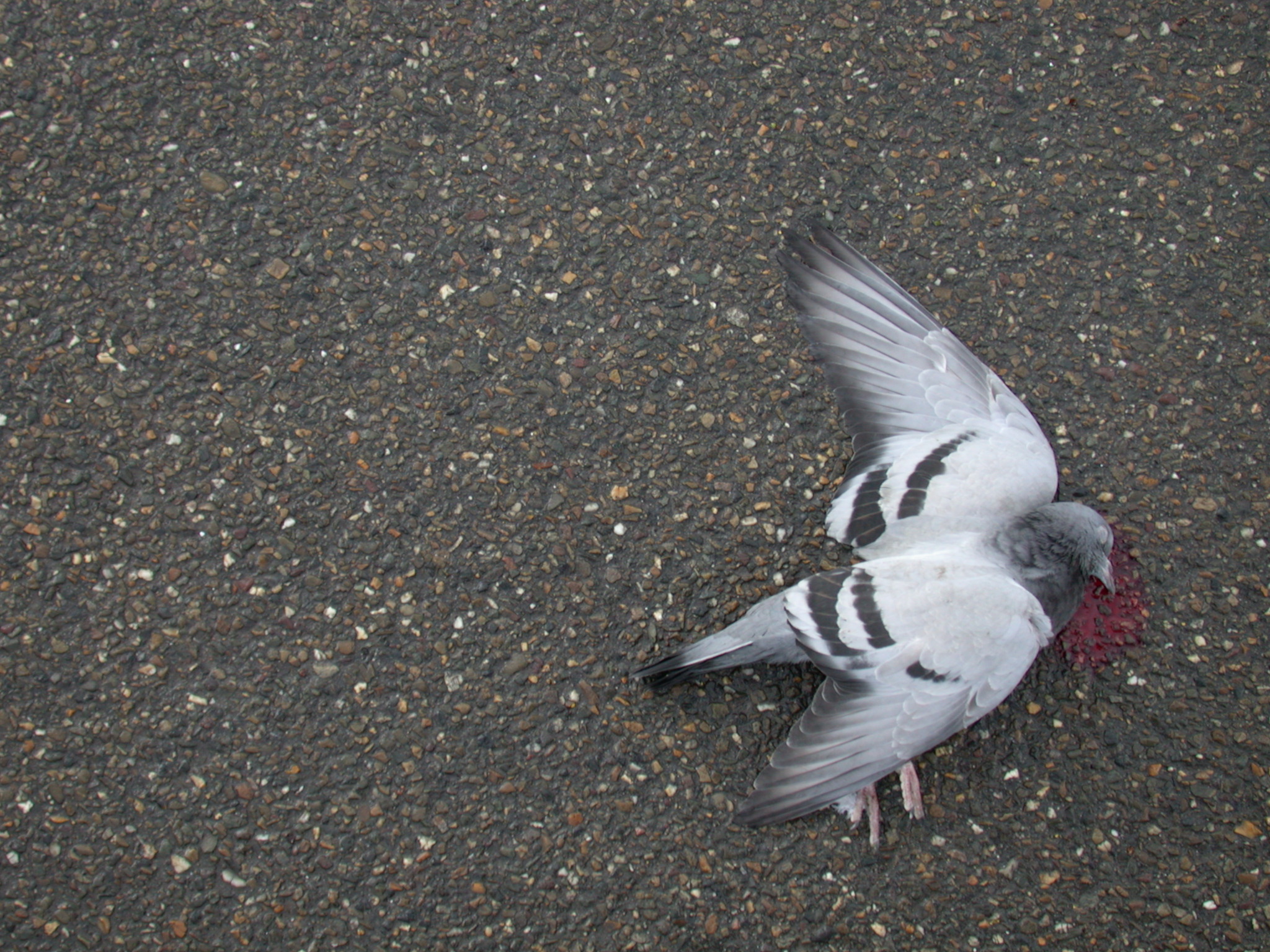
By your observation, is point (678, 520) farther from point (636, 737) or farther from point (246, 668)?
point (246, 668)

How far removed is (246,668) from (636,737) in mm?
1385

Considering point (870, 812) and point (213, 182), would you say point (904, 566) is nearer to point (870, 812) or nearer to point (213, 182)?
point (870, 812)

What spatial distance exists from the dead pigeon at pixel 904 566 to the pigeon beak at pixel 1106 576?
1 cm

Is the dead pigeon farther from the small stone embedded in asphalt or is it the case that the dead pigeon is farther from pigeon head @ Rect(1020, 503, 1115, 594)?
the small stone embedded in asphalt

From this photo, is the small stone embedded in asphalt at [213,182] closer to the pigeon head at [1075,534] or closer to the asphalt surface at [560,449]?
the asphalt surface at [560,449]

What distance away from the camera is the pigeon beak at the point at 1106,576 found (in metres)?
2.83

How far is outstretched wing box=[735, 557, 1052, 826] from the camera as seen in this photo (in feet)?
8.42

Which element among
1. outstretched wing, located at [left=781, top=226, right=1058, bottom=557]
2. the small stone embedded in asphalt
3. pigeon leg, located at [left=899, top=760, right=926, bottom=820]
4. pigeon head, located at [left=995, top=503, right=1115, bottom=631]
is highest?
the small stone embedded in asphalt

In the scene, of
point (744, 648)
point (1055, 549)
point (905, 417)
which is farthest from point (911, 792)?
point (905, 417)

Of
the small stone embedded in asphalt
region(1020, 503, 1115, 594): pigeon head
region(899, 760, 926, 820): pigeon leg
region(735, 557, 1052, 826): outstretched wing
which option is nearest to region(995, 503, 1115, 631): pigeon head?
region(1020, 503, 1115, 594): pigeon head

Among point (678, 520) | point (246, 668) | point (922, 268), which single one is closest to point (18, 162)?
point (246, 668)

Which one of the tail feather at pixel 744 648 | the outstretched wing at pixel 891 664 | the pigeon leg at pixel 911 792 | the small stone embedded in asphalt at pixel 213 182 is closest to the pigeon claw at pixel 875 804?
the pigeon leg at pixel 911 792

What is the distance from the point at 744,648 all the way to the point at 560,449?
3.32 ft

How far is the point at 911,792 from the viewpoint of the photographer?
9.71 ft
